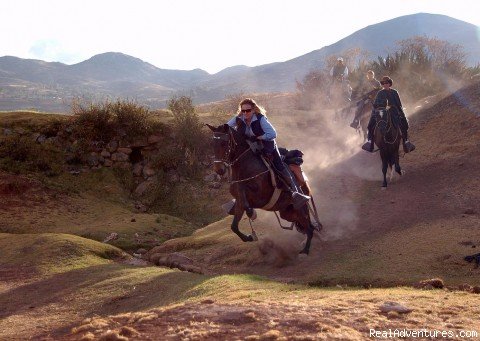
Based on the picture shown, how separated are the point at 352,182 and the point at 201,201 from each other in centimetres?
727

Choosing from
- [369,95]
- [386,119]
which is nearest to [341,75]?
[369,95]

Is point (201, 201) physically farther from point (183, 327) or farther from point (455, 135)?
point (183, 327)

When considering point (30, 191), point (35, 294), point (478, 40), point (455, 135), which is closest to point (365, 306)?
point (35, 294)

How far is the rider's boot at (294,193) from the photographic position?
11.2 meters

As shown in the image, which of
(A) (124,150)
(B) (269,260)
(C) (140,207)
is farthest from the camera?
(A) (124,150)

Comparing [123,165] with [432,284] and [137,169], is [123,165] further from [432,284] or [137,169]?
[432,284]

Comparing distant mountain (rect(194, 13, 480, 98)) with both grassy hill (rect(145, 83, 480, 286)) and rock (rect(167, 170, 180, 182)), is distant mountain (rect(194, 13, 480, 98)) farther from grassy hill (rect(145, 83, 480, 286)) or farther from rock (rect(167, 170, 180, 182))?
grassy hill (rect(145, 83, 480, 286))

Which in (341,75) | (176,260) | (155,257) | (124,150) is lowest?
(155,257)

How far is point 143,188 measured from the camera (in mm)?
22562

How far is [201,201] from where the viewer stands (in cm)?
2159

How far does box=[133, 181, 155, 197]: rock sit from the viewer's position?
22.4 m

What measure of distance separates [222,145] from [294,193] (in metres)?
2.17

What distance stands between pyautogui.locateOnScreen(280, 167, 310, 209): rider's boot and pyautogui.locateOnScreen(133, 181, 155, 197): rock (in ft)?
40.7

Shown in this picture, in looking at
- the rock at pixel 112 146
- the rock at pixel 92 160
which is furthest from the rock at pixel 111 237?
the rock at pixel 112 146
